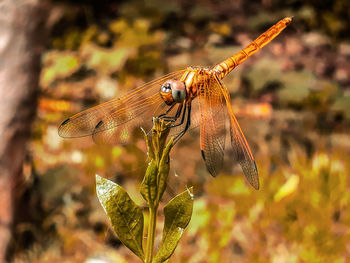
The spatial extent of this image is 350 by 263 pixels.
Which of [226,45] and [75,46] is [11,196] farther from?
[226,45]

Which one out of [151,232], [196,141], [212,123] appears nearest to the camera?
[151,232]

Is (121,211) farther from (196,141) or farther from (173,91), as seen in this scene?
(196,141)

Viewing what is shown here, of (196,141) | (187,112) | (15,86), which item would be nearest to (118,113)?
(187,112)

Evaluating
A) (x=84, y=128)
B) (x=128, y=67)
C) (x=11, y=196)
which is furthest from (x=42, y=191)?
(x=84, y=128)

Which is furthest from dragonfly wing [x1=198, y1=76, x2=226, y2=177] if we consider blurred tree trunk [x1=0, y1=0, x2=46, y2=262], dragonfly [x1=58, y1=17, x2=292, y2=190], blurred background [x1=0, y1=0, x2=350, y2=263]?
blurred tree trunk [x1=0, y1=0, x2=46, y2=262]

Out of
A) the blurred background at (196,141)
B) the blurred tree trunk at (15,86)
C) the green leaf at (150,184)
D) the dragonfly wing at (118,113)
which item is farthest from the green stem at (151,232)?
the blurred tree trunk at (15,86)
